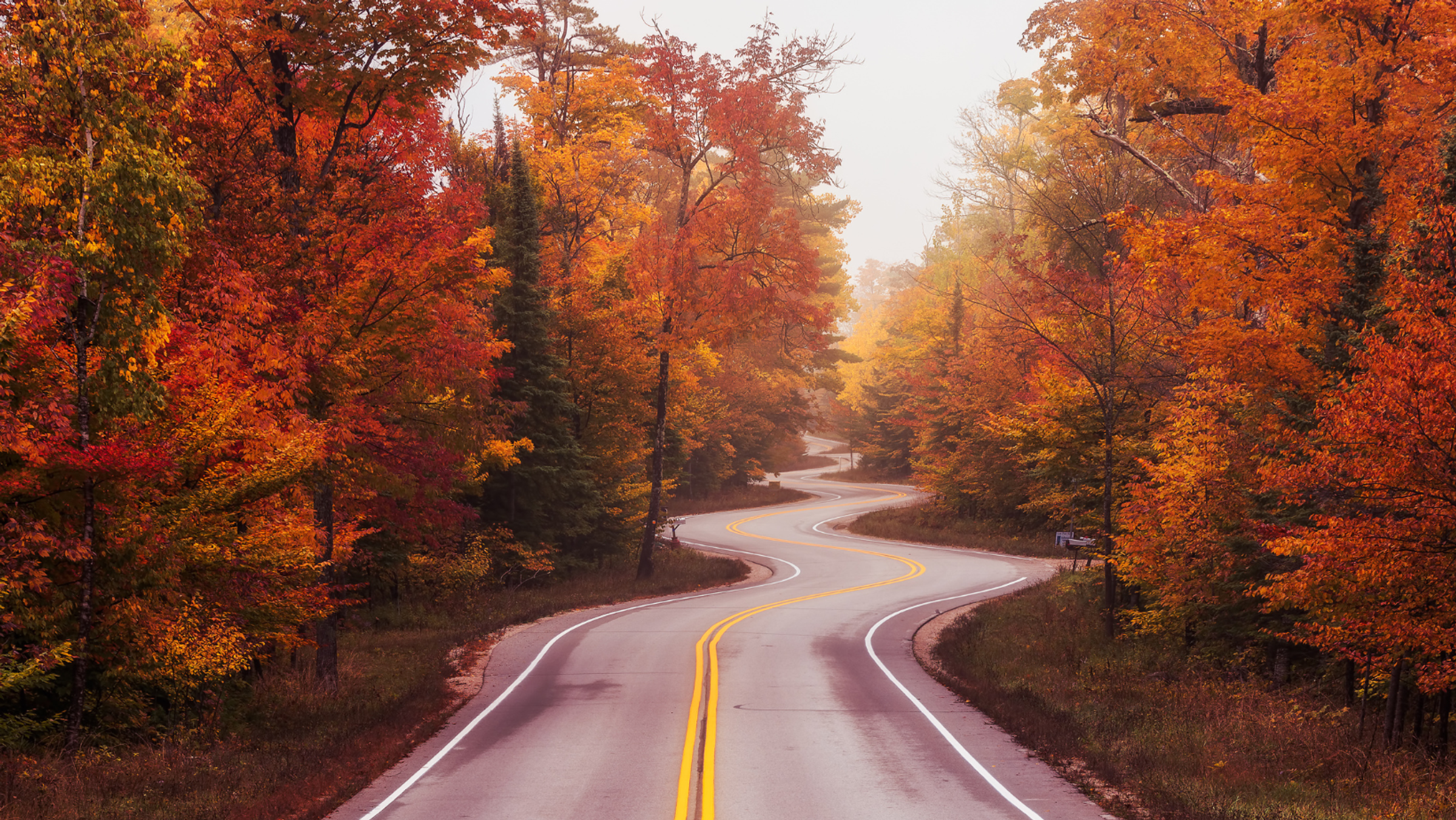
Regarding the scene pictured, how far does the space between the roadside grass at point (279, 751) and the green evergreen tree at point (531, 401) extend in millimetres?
7151

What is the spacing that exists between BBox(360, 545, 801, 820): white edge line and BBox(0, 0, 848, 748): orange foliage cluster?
256cm

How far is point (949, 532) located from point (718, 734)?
33458 mm

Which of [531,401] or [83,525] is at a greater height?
[531,401]

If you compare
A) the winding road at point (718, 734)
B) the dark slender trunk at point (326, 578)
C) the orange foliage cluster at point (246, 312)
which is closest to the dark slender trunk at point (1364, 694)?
the winding road at point (718, 734)

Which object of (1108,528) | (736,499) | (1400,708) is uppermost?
(1108,528)

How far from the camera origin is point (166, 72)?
423 inches

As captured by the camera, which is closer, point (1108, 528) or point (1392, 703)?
point (1392, 703)

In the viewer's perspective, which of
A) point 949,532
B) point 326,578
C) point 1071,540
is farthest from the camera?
point 949,532

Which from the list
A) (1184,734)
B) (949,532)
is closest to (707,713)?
(1184,734)

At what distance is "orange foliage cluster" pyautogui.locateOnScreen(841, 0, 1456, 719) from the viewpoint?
418 inches

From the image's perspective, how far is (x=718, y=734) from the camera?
1288cm

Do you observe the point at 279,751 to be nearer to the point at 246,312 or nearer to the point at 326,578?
the point at 326,578

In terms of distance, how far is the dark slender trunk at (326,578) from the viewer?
15297mm

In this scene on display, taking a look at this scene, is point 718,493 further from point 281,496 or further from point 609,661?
point 281,496
